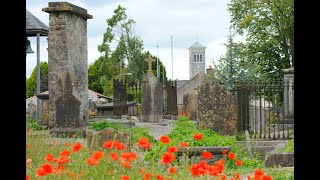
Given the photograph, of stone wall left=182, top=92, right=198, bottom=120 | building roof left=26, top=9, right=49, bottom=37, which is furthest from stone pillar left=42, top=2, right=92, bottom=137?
stone wall left=182, top=92, right=198, bottom=120

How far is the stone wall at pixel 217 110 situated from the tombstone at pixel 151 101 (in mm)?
8326

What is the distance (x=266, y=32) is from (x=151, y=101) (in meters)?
15.8

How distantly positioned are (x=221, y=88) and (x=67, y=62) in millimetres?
3920

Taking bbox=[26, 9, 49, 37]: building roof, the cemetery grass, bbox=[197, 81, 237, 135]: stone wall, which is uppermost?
bbox=[26, 9, 49, 37]: building roof

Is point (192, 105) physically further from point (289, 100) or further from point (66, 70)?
point (66, 70)

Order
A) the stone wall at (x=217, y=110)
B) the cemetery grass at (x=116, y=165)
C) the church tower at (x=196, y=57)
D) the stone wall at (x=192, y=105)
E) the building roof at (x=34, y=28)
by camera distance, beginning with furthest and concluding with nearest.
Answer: the church tower at (x=196, y=57)
the stone wall at (x=192, y=105)
the building roof at (x=34, y=28)
the stone wall at (x=217, y=110)
the cemetery grass at (x=116, y=165)

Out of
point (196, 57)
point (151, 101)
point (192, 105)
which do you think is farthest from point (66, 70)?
point (196, 57)

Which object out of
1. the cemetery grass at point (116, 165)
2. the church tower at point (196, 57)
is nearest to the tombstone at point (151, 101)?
the cemetery grass at point (116, 165)

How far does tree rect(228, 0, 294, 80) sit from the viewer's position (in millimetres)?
33750

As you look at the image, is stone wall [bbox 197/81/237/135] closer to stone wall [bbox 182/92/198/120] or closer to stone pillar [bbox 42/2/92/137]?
stone pillar [bbox 42/2/92/137]

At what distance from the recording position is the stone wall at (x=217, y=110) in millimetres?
13461

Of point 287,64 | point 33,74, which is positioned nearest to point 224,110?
point 287,64

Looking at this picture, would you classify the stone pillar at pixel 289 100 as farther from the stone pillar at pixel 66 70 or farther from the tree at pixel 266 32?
the tree at pixel 266 32

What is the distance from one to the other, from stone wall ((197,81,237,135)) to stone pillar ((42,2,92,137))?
119 inches
